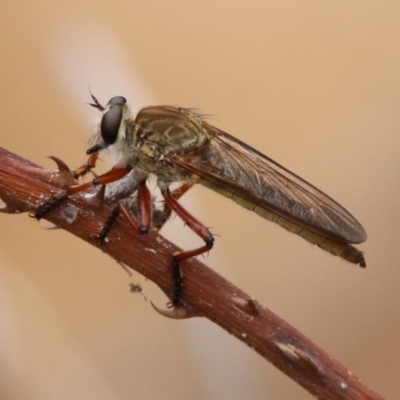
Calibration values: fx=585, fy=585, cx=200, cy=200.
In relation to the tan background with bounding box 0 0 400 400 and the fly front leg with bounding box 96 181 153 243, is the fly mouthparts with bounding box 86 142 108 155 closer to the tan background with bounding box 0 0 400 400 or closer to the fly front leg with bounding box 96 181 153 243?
the fly front leg with bounding box 96 181 153 243

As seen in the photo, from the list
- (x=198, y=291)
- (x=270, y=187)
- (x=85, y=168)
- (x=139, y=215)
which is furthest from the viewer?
(x=270, y=187)

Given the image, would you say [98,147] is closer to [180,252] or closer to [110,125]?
[110,125]

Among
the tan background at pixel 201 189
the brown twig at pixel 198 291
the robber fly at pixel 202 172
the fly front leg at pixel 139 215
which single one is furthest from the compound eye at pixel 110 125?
the tan background at pixel 201 189

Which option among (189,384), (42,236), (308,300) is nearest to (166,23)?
(42,236)

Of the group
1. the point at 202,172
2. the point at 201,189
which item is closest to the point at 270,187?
the point at 202,172

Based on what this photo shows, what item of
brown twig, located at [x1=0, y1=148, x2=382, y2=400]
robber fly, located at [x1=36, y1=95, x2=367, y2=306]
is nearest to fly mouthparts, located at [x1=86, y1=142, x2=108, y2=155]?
robber fly, located at [x1=36, y1=95, x2=367, y2=306]

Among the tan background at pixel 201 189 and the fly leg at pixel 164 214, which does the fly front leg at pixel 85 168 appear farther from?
the tan background at pixel 201 189

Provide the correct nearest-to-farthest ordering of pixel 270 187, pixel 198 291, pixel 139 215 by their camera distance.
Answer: pixel 198 291 < pixel 139 215 < pixel 270 187
